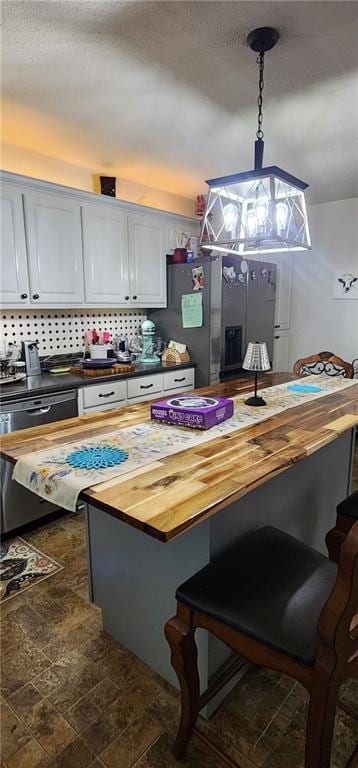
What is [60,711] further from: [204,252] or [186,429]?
[204,252]

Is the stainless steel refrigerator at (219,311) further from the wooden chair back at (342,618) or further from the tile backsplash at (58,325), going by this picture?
the wooden chair back at (342,618)

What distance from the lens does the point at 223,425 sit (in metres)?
1.57

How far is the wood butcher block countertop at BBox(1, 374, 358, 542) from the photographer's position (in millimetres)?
925

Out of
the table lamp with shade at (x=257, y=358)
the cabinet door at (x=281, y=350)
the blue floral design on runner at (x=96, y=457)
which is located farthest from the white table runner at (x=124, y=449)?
the cabinet door at (x=281, y=350)

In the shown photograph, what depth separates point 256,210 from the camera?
5.48 feet

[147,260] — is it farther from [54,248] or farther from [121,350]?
[54,248]

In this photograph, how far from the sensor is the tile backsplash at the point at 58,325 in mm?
2861

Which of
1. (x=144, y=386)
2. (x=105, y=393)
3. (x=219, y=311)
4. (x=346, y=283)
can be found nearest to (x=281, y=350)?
(x=346, y=283)

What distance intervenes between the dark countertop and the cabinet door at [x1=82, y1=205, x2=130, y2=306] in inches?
23.6

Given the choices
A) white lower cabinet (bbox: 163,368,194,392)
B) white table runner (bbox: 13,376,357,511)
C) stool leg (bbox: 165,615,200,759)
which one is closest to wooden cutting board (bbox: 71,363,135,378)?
white lower cabinet (bbox: 163,368,194,392)

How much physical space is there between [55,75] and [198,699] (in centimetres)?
256

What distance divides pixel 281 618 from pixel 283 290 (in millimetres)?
3997

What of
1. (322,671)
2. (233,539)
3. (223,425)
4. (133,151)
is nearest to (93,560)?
(233,539)

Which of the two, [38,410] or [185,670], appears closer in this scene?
[185,670]
